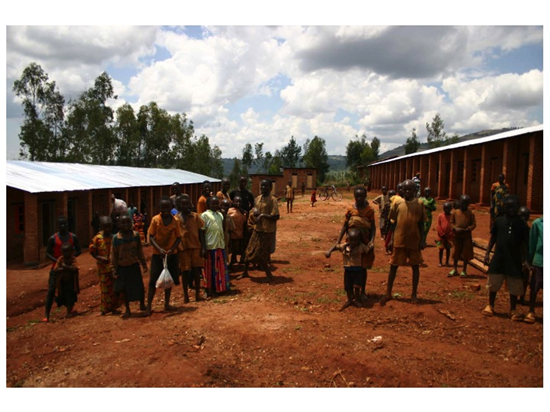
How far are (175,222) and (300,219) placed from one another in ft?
42.7

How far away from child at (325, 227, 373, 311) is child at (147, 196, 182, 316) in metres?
2.04

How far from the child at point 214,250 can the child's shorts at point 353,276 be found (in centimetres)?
190

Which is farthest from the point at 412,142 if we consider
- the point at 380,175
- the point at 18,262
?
the point at 18,262

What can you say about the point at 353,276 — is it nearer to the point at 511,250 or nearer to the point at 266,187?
the point at 511,250

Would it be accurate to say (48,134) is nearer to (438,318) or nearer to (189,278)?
(189,278)

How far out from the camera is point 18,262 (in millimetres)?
10758

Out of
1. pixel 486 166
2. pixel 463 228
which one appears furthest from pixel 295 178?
pixel 463 228

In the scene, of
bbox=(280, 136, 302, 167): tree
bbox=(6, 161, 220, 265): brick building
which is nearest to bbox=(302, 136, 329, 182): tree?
bbox=(280, 136, 302, 167): tree

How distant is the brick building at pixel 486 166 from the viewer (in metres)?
12.9

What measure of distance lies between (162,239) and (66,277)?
1.65m

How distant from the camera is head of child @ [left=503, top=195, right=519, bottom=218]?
180 inches

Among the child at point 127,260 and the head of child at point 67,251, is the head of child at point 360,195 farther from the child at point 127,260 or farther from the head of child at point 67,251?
the head of child at point 67,251

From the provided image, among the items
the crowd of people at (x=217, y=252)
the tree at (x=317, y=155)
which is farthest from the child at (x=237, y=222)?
the tree at (x=317, y=155)

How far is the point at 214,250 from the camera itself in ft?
19.5
